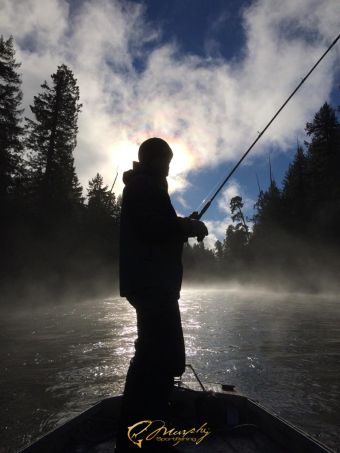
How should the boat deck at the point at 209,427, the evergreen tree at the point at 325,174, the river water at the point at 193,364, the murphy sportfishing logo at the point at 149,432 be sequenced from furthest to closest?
the evergreen tree at the point at 325,174, the river water at the point at 193,364, the boat deck at the point at 209,427, the murphy sportfishing logo at the point at 149,432

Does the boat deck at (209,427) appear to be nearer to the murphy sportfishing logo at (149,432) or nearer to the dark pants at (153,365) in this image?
the murphy sportfishing logo at (149,432)

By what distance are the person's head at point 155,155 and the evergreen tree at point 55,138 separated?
2557cm

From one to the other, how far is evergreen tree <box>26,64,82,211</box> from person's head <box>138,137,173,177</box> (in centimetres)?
2557

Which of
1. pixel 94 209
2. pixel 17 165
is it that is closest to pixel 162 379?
pixel 17 165

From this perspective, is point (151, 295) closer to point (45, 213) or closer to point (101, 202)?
point (45, 213)

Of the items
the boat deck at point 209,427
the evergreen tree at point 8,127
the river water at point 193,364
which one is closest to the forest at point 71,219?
the evergreen tree at point 8,127

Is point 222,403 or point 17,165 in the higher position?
point 17,165

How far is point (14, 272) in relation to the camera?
72.0 ft

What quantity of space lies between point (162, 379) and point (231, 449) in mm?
1213

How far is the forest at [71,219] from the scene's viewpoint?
23.0 meters

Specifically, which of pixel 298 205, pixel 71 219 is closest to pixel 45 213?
pixel 71 219

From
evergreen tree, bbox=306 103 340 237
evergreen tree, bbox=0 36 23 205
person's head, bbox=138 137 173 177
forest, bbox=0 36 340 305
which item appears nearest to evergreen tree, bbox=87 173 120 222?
forest, bbox=0 36 340 305

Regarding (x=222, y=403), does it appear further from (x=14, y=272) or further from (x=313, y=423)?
(x=14, y=272)

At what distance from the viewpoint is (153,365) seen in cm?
252
